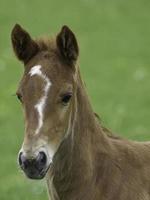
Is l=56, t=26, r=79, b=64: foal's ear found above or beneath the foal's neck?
above

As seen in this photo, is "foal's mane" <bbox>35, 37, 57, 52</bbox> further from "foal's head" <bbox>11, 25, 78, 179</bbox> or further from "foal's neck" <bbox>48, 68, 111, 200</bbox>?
"foal's neck" <bbox>48, 68, 111, 200</bbox>

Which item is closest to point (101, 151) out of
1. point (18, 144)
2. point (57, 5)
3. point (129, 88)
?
point (18, 144)

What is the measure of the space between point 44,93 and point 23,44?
61 centimetres

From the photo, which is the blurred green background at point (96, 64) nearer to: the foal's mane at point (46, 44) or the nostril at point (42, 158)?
the foal's mane at point (46, 44)

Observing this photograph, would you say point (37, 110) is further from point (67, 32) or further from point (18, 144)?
point (18, 144)

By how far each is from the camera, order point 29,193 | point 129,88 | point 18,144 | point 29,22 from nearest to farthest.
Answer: point 29,193, point 18,144, point 129,88, point 29,22

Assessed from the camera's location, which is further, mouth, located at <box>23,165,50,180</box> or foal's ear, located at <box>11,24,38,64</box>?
foal's ear, located at <box>11,24,38,64</box>

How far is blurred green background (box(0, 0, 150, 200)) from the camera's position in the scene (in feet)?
43.4

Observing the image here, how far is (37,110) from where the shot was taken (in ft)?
20.2

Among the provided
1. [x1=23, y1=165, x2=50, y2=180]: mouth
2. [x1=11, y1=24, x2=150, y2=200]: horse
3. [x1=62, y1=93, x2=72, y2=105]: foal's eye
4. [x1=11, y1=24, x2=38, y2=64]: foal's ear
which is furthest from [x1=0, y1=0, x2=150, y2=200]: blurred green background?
[x1=23, y1=165, x2=50, y2=180]: mouth

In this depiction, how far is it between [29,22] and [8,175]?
38.5ft

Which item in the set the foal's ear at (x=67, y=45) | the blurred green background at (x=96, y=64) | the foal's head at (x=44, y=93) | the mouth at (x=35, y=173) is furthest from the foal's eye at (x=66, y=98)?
the blurred green background at (x=96, y=64)

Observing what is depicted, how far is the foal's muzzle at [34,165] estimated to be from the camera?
5.95 metres

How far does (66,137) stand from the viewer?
649 cm
